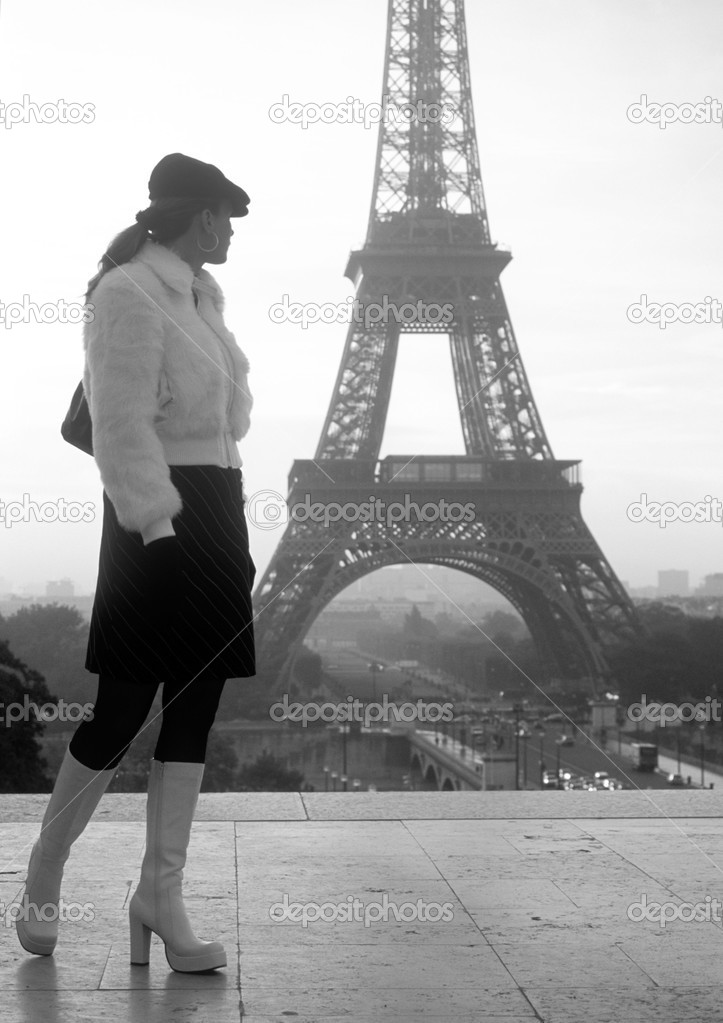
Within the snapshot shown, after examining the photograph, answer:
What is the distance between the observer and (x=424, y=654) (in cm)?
2003

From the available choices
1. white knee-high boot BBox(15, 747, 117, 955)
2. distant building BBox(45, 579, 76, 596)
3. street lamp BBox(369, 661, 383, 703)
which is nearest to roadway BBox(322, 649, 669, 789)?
street lamp BBox(369, 661, 383, 703)

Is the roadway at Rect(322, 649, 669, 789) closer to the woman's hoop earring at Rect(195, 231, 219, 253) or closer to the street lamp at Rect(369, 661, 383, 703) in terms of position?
the street lamp at Rect(369, 661, 383, 703)

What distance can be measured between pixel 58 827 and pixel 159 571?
0.50m

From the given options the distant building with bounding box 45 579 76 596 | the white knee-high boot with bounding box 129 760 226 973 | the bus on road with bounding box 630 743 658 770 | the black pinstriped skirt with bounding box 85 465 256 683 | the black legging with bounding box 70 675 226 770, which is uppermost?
the distant building with bounding box 45 579 76 596

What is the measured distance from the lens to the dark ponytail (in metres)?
2.30

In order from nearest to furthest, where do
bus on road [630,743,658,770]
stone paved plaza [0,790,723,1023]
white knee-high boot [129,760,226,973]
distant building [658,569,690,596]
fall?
stone paved plaza [0,790,723,1023]
white knee-high boot [129,760,226,973]
bus on road [630,743,658,770]
distant building [658,569,690,596]

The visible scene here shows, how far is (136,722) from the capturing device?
7.30 feet

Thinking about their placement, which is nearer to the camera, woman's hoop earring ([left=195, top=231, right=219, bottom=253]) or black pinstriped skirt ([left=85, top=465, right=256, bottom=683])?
black pinstriped skirt ([left=85, top=465, right=256, bottom=683])

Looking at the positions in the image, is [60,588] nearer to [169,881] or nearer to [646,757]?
[169,881]

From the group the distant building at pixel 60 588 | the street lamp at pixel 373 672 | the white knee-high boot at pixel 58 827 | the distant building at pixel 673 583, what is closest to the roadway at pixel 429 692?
the street lamp at pixel 373 672

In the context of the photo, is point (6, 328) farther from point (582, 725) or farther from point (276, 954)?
point (582, 725)

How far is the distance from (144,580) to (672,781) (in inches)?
545

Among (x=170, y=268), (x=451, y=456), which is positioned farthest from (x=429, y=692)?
(x=170, y=268)

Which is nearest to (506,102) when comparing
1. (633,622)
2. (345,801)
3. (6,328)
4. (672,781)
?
(633,622)
